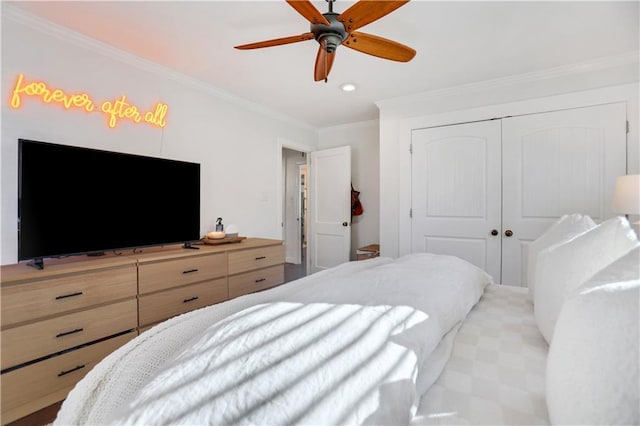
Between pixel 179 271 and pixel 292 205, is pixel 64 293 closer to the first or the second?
pixel 179 271

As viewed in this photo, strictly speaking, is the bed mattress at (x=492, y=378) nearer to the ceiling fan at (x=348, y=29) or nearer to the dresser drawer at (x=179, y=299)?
the ceiling fan at (x=348, y=29)

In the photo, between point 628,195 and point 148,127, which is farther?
point 148,127

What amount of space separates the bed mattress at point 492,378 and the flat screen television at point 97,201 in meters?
2.18

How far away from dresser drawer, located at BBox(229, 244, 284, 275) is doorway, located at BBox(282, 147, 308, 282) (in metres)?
2.82

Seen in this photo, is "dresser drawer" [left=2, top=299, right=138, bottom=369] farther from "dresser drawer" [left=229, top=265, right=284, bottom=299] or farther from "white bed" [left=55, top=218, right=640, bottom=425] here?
"white bed" [left=55, top=218, right=640, bottom=425]

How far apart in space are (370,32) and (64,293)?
262cm

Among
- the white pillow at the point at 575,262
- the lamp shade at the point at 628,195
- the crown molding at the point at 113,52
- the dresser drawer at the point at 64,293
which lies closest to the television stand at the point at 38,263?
the dresser drawer at the point at 64,293

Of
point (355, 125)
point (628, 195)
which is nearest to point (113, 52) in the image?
point (355, 125)

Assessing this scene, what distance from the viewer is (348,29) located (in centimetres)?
155

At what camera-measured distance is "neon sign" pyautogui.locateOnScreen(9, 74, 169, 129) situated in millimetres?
1825

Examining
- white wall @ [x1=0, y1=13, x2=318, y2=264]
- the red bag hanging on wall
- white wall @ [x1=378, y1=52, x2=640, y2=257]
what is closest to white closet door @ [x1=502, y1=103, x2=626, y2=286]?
white wall @ [x1=378, y1=52, x2=640, y2=257]

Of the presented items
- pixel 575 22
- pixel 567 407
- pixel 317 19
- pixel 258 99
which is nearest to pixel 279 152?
pixel 258 99

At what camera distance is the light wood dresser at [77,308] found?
143cm

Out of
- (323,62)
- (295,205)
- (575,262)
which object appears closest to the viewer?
(575,262)
